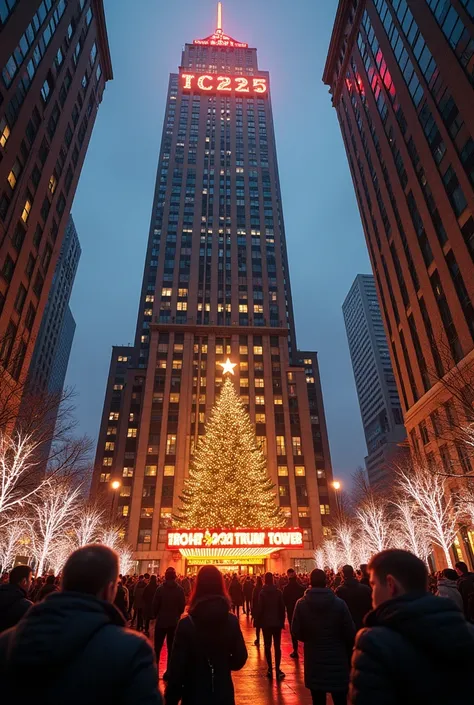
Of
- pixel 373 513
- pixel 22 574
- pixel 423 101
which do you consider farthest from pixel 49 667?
pixel 423 101

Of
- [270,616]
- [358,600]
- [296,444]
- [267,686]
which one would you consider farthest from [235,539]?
[296,444]

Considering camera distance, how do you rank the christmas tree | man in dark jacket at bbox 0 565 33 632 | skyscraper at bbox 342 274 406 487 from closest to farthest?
man in dark jacket at bbox 0 565 33 632, the christmas tree, skyscraper at bbox 342 274 406 487

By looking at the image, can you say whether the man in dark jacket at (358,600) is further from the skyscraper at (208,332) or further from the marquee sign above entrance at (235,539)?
the skyscraper at (208,332)

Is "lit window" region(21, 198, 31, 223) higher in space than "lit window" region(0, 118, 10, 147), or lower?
lower

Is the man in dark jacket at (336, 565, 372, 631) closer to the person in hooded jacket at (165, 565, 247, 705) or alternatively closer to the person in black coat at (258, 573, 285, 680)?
the person in black coat at (258, 573, 285, 680)

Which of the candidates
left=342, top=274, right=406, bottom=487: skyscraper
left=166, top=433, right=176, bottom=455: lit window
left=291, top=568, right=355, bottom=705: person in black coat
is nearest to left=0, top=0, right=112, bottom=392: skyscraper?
left=291, top=568, right=355, bottom=705: person in black coat

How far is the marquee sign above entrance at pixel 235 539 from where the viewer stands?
25.0m

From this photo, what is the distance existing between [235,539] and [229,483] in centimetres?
870

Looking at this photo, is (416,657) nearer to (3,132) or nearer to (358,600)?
(358,600)

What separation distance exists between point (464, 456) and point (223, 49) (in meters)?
147

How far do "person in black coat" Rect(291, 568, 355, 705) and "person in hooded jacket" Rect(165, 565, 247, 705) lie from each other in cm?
157

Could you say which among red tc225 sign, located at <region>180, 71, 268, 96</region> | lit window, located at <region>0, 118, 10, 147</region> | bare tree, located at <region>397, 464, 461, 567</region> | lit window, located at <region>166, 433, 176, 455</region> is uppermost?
red tc225 sign, located at <region>180, 71, 268, 96</region>

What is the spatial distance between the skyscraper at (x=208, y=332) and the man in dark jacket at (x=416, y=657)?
172 feet

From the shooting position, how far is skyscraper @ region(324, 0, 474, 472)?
104 ft
